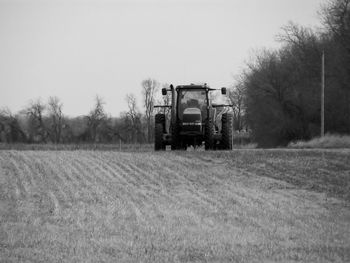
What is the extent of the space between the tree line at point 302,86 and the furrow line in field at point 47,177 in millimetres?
27063

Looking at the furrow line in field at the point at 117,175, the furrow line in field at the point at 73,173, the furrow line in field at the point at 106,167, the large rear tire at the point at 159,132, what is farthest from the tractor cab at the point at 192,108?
the furrow line in field at the point at 73,173

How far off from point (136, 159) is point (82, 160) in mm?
1721

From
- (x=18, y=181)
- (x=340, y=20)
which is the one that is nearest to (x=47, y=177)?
(x=18, y=181)

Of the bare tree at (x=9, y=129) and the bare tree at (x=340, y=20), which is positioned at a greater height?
the bare tree at (x=340, y=20)

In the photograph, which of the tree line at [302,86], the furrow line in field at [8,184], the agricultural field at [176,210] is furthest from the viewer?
the tree line at [302,86]

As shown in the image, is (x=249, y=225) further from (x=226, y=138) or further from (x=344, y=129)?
(x=344, y=129)

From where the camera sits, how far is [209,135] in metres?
24.9

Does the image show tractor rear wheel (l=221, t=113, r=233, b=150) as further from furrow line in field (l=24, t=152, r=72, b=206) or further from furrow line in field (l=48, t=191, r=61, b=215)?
furrow line in field (l=48, t=191, r=61, b=215)

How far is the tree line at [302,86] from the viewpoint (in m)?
44.2

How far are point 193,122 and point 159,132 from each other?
1843 mm

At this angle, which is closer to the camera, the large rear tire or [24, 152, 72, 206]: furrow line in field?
[24, 152, 72, 206]: furrow line in field

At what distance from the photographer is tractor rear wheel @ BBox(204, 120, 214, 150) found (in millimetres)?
→ 24625

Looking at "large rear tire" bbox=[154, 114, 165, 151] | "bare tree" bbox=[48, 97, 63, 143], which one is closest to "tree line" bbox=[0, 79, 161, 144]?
"bare tree" bbox=[48, 97, 63, 143]

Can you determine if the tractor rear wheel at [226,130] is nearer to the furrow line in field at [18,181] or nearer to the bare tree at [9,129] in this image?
the furrow line in field at [18,181]
